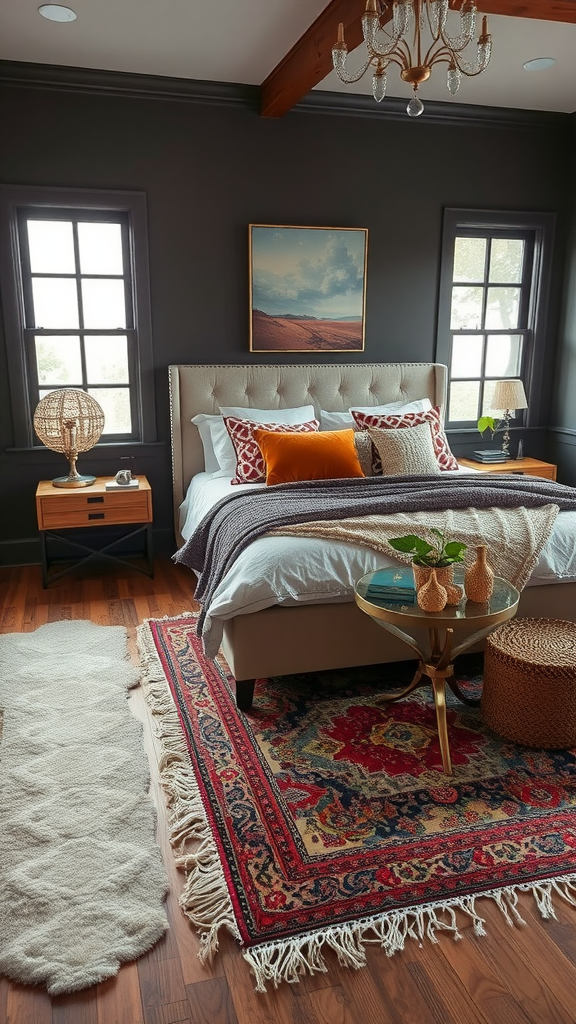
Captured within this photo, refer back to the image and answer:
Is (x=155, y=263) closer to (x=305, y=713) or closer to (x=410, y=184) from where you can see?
(x=410, y=184)

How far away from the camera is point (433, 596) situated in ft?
7.95

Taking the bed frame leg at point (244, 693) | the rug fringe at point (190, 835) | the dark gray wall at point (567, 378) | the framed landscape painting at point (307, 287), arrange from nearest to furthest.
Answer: the rug fringe at point (190, 835) → the bed frame leg at point (244, 693) → the framed landscape painting at point (307, 287) → the dark gray wall at point (567, 378)

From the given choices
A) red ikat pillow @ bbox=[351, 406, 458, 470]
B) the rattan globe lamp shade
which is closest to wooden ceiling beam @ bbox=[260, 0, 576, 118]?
red ikat pillow @ bbox=[351, 406, 458, 470]

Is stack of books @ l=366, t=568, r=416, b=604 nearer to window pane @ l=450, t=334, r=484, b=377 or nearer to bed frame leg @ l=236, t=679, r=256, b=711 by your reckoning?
bed frame leg @ l=236, t=679, r=256, b=711

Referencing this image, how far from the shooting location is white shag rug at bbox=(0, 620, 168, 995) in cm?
182

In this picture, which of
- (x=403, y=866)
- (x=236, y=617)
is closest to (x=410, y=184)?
(x=236, y=617)

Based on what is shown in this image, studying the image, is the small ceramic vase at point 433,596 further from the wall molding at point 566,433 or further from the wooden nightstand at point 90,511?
the wall molding at point 566,433

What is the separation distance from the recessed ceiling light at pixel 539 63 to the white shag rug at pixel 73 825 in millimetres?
3884

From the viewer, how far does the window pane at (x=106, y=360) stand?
4745 millimetres

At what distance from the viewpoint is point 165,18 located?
11.8 feet

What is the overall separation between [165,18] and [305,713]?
3.29 metres

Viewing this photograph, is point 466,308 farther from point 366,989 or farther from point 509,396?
point 366,989

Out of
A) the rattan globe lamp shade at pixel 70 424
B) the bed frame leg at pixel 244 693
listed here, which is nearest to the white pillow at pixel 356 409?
the rattan globe lamp shade at pixel 70 424

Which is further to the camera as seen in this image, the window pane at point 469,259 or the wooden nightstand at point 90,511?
the window pane at point 469,259
